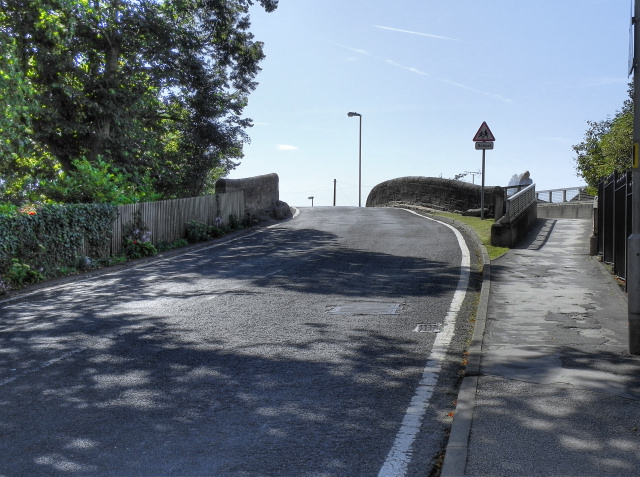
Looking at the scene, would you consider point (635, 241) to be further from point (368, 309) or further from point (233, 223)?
point (233, 223)

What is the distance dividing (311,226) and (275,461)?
20.8 m

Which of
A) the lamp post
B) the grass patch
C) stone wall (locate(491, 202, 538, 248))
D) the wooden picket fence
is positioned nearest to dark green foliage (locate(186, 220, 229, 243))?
the wooden picket fence

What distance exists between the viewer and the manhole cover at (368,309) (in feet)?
31.8

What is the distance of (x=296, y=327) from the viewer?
8.77 metres

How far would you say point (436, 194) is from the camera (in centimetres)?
3294

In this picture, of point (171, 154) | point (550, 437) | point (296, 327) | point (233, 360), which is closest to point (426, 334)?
point (296, 327)

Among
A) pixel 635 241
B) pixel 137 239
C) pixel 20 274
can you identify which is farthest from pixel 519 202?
pixel 635 241

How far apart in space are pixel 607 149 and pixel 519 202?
652 inches

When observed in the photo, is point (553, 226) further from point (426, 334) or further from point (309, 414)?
point (309, 414)

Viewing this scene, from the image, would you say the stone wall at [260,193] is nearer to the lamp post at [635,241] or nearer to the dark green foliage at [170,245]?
the dark green foliage at [170,245]

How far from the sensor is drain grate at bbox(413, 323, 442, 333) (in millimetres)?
8555

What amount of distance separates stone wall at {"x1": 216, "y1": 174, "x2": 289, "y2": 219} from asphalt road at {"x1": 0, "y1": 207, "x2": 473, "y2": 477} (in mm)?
12752

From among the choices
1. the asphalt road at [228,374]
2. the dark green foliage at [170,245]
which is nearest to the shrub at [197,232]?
the dark green foliage at [170,245]

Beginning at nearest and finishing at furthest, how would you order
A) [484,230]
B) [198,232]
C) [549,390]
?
[549,390] < [484,230] < [198,232]
